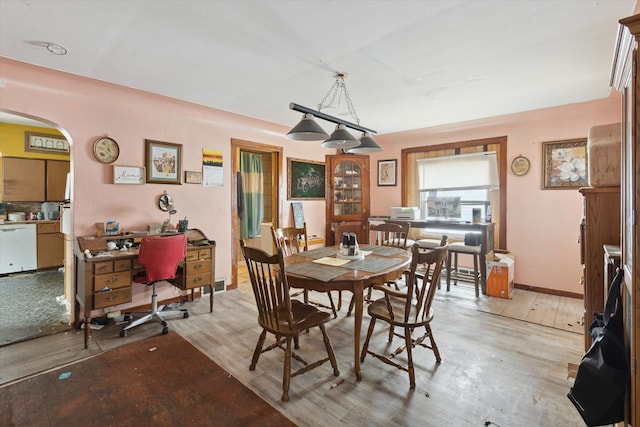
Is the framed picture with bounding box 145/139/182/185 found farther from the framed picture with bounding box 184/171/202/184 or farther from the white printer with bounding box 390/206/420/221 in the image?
the white printer with bounding box 390/206/420/221

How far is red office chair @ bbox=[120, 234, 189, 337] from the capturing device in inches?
107

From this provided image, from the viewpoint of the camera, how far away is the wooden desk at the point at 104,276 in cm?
256

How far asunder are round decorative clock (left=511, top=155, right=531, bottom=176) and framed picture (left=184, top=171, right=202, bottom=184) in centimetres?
437

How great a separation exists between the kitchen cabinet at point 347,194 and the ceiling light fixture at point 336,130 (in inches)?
76.9

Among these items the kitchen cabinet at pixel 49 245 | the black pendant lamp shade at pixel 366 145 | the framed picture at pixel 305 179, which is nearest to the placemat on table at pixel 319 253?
the black pendant lamp shade at pixel 366 145

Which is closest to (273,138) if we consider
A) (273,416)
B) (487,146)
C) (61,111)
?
(61,111)

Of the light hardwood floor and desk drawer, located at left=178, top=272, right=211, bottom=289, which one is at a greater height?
desk drawer, located at left=178, top=272, right=211, bottom=289

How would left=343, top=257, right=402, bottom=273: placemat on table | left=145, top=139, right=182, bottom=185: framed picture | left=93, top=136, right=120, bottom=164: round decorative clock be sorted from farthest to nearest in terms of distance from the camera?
left=145, top=139, right=182, bottom=185: framed picture < left=93, top=136, right=120, bottom=164: round decorative clock < left=343, top=257, right=402, bottom=273: placemat on table

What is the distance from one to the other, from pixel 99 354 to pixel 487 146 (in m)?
5.32

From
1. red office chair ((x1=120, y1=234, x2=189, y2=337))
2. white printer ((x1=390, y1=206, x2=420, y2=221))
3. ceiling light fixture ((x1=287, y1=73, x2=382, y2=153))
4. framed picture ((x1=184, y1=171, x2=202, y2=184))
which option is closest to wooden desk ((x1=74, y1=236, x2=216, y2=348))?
red office chair ((x1=120, y1=234, x2=189, y2=337))

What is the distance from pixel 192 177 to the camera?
3.75 metres

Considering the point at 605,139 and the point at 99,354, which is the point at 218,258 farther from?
the point at 605,139

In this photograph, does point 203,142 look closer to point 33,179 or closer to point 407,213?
point 407,213

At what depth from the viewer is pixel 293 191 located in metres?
4.98
